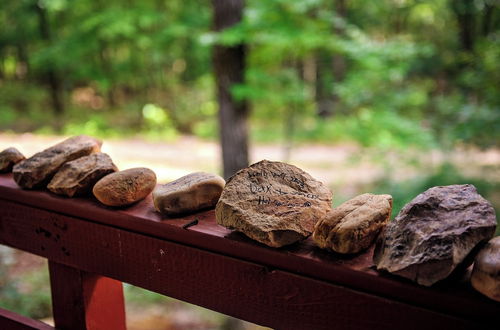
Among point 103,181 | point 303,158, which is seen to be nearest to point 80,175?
point 103,181

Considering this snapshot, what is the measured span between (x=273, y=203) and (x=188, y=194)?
199mm

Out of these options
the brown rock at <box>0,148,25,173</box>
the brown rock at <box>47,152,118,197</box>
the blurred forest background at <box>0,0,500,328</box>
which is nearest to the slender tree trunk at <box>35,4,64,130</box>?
the blurred forest background at <box>0,0,500,328</box>

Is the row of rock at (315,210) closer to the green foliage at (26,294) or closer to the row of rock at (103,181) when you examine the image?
the row of rock at (103,181)

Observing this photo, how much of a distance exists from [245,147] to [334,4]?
29.3ft

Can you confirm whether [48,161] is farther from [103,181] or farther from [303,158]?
[303,158]

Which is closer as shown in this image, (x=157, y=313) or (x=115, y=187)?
(x=115, y=187)

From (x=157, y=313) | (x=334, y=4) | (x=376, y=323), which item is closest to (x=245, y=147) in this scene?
(x=157, y=313)

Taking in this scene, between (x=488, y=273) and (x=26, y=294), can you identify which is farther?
(x=26, y=294)

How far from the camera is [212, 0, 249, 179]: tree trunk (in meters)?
5.52

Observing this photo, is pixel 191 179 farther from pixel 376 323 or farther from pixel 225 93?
pixel 225 93

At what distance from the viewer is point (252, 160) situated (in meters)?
9.59

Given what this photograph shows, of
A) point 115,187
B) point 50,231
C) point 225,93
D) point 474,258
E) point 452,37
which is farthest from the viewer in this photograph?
point 452,37

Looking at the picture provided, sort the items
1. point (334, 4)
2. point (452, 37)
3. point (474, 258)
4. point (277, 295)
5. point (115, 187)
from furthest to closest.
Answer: point (452, 37) → point (334, 4) → point (115, 187) → point (277, 295) → point (474, 258)

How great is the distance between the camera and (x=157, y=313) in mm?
4113
